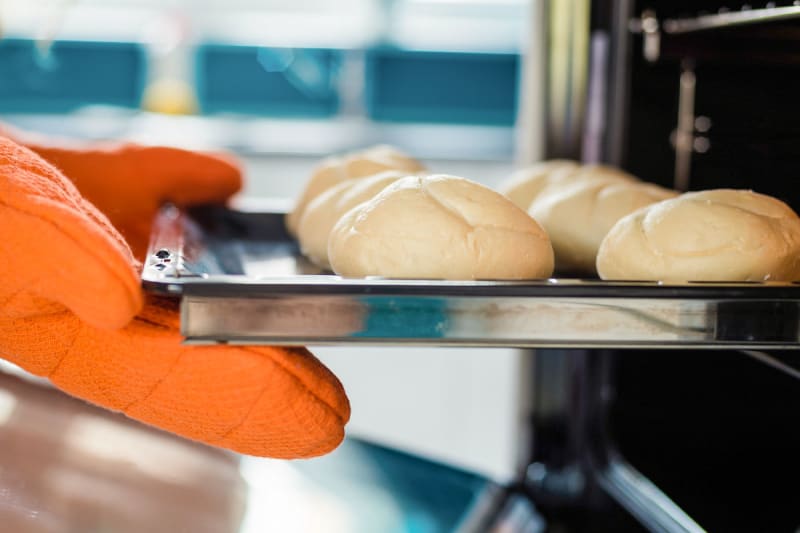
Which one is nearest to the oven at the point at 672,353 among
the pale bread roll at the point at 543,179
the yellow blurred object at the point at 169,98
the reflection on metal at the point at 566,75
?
the reflection on metal at the point at 566,75

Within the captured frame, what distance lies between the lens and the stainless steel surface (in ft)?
2.12

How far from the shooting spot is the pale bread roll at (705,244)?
54cm

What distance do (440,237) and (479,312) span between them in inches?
3.2

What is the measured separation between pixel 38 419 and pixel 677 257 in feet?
1.72

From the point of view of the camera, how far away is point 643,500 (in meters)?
0.91

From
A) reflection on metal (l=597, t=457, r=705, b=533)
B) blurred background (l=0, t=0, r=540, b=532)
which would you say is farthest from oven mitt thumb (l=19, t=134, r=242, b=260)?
blurred background (l=0, t=0, r=540, b=532)

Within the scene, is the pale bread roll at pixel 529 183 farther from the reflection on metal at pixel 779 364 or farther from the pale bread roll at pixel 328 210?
the reflection on metal at pixel 779 364

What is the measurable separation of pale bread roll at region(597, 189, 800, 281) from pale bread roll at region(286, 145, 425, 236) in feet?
1.03

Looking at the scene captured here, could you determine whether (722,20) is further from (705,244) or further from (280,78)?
(280,78)

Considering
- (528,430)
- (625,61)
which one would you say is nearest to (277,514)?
(528,430)

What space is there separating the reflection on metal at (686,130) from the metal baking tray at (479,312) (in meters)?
0.48

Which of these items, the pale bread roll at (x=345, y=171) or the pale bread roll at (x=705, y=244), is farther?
the pale bread roll at (x=345, y=171)

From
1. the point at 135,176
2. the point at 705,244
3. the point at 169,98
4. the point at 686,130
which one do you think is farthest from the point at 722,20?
the point at 169,98

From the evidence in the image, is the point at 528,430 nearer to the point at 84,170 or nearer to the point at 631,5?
the point at 631,5
